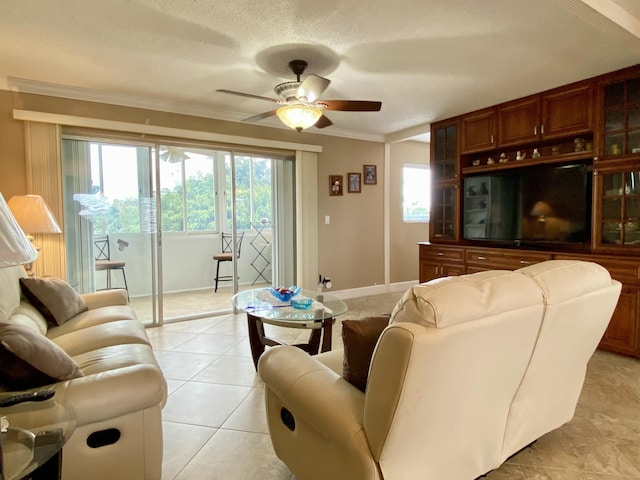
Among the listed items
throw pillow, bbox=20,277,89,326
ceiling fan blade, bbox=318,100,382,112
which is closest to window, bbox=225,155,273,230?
ceiling fan blade, bbox=318,100,382,112

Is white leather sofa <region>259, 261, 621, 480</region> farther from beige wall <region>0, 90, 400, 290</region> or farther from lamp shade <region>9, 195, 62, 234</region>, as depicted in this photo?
beige wall <region>0, 90, 400, 290</region>

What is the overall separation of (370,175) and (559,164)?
8.17 feet

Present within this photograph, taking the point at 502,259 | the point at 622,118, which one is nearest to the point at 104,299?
the point at 502,259

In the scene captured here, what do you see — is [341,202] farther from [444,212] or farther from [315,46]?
[315,46]

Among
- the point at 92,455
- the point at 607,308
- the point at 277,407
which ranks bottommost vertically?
the point at 92,455

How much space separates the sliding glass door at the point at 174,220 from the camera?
373cm

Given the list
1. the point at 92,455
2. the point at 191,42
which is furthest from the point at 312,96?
the point at 92,455

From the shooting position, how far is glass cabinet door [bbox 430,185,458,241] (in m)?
4.50

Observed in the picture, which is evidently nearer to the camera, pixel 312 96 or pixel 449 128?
pixel 312 96

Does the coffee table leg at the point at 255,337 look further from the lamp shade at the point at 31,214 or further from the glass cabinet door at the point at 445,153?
the glass cabinet door at the point at 445,153

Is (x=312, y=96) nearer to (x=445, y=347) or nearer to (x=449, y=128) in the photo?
(x=445, y=347)

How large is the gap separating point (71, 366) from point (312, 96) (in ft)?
6.93

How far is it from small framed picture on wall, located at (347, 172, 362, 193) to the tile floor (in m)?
2.91

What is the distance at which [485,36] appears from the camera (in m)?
2.45
